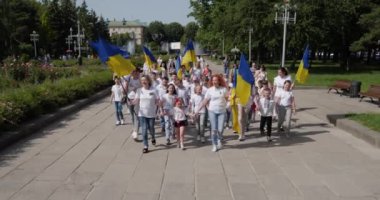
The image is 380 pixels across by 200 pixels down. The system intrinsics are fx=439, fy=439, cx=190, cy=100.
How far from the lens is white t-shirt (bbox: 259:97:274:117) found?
10547mm

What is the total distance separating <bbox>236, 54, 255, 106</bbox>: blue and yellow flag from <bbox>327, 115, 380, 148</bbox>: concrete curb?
9.65ft

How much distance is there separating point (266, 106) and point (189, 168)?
3.30m

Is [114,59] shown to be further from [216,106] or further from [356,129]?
[356,129]

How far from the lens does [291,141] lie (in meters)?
10.6

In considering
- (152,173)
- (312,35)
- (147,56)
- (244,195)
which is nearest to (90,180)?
(152,173)

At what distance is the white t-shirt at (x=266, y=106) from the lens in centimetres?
1055

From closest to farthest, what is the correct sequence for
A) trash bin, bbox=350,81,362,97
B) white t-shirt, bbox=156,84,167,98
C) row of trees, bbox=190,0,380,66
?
white t-shirt, bbox=156,84,167,98 < trash bin, bbox=350,81,362,97 < row of trees, bbox=190,0,380,66

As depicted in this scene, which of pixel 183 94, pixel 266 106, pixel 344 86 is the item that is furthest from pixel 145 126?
pixel 344 86

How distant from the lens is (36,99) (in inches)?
516

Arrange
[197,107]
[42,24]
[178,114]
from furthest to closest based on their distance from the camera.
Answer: [42,24] → [197,107] → [178,114]

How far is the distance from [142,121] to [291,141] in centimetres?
365

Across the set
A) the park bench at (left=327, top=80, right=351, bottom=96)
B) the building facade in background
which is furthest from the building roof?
the park bench at (left=327, top=80, right=351, bottom=96)

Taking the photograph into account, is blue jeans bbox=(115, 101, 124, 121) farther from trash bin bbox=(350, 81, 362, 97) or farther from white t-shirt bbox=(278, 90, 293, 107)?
trash bin bbox=(350, 81, 362, 97)

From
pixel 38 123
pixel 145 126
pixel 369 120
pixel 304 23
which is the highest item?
pixel 304 23
